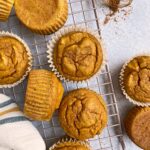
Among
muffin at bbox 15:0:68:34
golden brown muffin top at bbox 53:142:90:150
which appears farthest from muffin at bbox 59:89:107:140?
muffin at bbox 15:0:68:34

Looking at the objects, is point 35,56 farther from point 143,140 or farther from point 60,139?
point 143,140

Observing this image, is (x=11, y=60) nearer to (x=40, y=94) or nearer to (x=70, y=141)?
(x=40, y=94)

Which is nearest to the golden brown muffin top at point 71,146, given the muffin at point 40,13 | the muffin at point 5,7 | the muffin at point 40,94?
the muffin at point 40,94

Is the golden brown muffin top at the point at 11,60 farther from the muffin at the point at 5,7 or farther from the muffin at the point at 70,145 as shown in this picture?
the muffin at the point at 70,145

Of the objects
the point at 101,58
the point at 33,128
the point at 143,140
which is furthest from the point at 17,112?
the point at 143,140

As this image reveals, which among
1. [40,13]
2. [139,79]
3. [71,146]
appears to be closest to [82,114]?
[71,146]

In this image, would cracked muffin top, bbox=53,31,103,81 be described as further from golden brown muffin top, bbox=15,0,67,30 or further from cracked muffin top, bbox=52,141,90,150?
cracked muffin top, bbox=52,141,90,150
